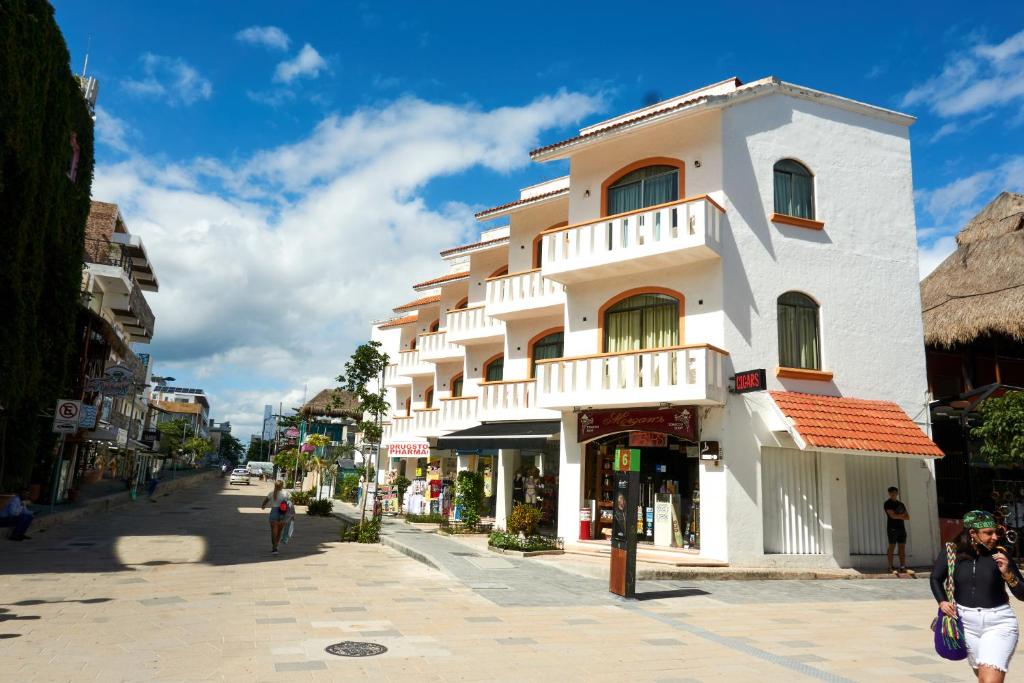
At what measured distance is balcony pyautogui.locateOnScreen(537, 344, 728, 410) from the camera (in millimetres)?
15102

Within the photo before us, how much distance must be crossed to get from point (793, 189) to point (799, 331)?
144 inches

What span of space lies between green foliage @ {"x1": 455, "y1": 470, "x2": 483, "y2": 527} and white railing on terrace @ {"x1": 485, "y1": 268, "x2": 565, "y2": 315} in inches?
218

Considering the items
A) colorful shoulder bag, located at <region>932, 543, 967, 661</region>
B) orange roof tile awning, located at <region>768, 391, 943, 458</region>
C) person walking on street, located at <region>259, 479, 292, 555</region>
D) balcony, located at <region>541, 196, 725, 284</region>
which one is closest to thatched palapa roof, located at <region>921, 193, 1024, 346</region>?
orange roof tile awning, located at <region>768, 391, 943, 458</region>

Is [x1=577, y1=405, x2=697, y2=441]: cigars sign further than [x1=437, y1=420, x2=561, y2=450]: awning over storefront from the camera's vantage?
No

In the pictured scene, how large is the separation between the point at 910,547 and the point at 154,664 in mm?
16505

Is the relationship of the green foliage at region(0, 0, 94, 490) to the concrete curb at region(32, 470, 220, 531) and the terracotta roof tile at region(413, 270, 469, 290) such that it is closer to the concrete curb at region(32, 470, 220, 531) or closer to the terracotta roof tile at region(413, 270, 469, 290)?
the concrete curb at region(32, 470, 220, 531)

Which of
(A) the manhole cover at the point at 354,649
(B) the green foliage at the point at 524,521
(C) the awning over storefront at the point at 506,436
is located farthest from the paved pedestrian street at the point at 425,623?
(C) the awning over storefront at the point at 506,436

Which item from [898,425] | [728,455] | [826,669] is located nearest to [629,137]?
[728,455]

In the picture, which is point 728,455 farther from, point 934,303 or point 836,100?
point 934,303

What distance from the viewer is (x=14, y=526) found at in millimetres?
17281

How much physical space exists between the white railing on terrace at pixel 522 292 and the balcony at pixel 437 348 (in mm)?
6713

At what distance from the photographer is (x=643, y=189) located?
711 inches

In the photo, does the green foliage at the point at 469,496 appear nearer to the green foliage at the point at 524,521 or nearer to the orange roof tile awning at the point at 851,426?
the green foliage at the point at 524,521

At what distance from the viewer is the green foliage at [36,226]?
21234mm
